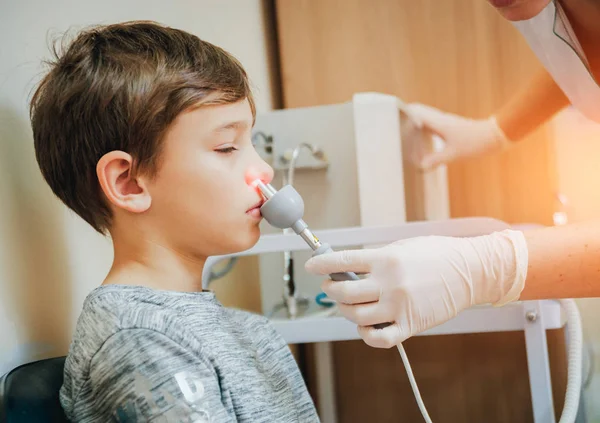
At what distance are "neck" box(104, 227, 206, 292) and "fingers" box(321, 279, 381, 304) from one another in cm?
21

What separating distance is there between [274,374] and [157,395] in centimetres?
28

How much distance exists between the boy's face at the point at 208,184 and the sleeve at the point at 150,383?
18 cm

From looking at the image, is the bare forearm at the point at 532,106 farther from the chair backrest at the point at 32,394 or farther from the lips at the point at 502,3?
the chair backrest at the point at 32,394

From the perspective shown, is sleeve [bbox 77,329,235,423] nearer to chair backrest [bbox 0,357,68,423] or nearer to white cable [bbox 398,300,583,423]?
chair backrest [bbox 0,357,68,423]

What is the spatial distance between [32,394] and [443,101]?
1.46 m

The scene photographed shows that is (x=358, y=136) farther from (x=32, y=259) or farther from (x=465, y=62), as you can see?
(x=32, y=259)

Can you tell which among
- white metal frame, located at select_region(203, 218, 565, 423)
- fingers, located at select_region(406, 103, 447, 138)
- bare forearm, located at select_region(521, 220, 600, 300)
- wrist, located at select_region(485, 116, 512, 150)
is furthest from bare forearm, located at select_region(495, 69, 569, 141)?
bare forearm, located at select_region(521, 220, 600, 300)

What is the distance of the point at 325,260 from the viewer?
83 centimetres

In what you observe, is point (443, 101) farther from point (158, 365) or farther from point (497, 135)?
point (158, 365)

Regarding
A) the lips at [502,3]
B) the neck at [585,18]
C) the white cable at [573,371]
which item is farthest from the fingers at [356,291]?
the neck at [585,18]

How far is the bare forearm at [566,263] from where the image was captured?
88 cm

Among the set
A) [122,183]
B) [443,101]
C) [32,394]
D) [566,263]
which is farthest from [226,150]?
[443,101]

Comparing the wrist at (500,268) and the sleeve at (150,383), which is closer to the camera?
the sleeve at (150,383)

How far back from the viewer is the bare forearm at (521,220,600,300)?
882mm
